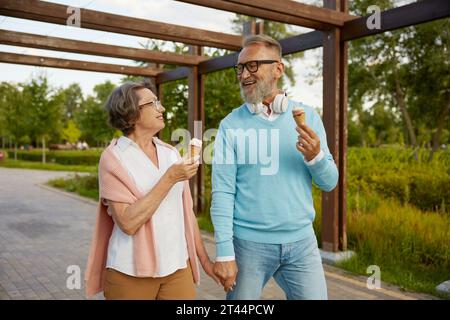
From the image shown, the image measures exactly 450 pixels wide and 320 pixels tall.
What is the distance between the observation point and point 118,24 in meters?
5.44

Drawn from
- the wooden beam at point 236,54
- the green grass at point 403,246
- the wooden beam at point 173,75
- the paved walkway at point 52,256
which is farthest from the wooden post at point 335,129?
the wooden beam at point 173,75

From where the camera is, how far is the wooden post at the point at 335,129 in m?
5.43

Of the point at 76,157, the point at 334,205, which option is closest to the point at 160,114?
the point at 334,205

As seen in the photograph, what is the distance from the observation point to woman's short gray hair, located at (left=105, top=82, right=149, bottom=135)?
193 cm

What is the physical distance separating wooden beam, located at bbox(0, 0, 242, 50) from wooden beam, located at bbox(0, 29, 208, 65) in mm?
1138

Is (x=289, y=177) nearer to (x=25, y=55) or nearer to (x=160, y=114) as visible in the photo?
(x=160, y=114)

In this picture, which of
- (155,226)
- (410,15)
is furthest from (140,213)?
(410,15)

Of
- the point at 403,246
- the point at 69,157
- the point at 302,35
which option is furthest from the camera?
the point at 69,157

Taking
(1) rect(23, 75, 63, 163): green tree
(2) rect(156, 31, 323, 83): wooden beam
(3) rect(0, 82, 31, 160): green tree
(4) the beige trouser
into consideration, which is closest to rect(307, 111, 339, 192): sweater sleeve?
(4) the beige trouser

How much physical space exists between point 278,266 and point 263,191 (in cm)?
37

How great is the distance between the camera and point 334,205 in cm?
543

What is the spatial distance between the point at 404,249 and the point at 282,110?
385 cm

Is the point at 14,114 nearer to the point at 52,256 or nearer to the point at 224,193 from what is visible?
the point at 52,256

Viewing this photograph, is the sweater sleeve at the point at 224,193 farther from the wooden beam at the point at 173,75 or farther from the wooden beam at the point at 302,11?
the wooden beam at the point at 173,75
